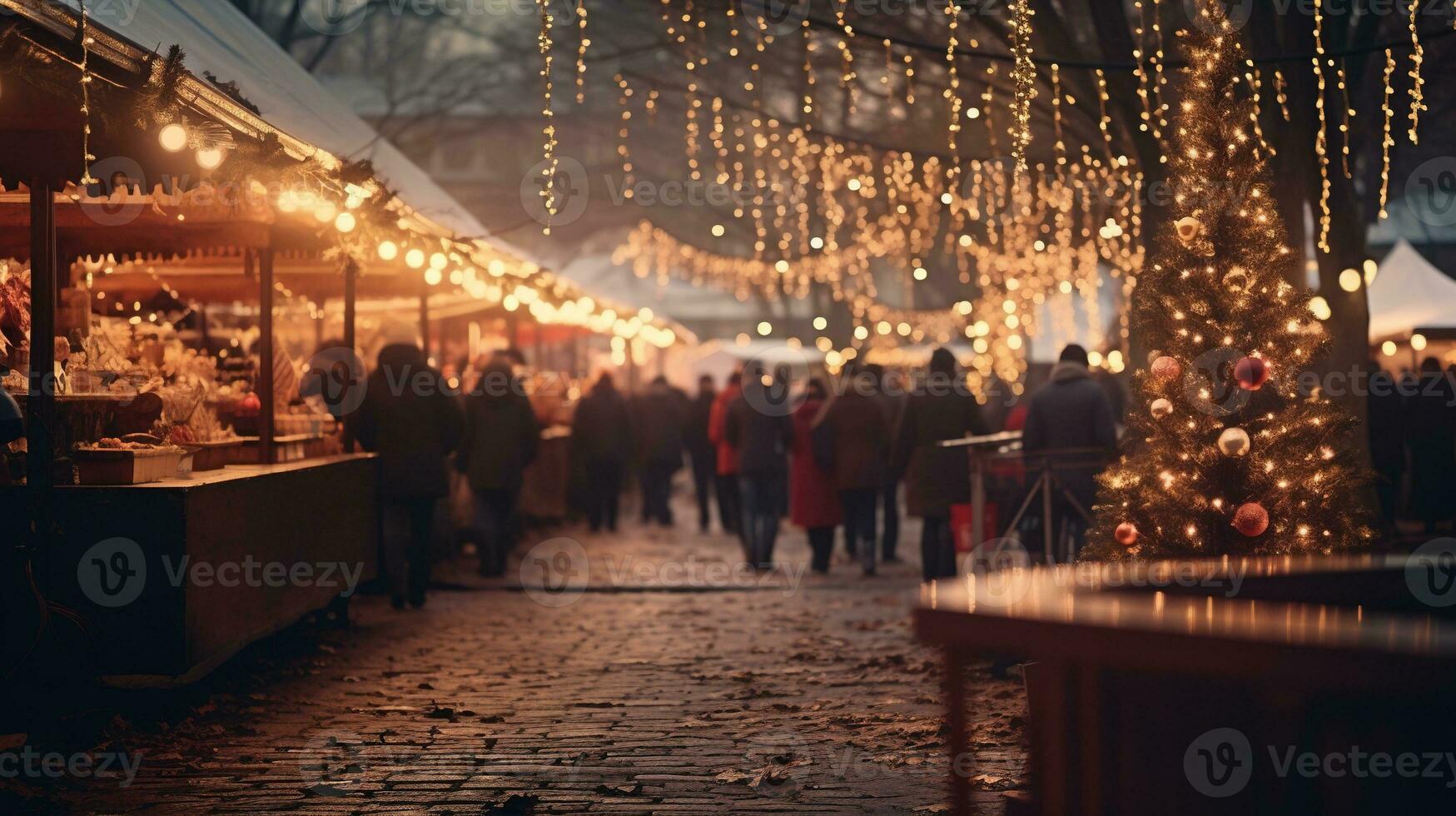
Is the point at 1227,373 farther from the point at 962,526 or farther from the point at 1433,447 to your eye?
the point at 1433,447

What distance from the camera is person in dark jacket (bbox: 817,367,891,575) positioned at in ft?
51.3

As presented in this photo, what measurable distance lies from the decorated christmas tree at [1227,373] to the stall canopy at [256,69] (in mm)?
5143

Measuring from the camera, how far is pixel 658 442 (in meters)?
22.1

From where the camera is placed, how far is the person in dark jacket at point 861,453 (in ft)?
51.3

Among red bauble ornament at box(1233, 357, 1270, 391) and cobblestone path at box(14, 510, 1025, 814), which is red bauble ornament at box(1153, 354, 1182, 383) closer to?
red bauble ornament at box(1233, 357, 1270, 391)

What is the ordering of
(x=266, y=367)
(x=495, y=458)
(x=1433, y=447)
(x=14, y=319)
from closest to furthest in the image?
(x=14, y=319) → (x=266, y=367) → (x=495, y=458) → (x=1433, y=447)

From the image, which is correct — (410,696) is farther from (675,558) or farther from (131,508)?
(675,558)

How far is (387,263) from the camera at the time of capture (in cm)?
1409

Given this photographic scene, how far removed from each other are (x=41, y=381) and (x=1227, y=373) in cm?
580

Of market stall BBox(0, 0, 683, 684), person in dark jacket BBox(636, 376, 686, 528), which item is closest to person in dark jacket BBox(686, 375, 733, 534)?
person in dark jacket BBox(636, 376, 686, 528)

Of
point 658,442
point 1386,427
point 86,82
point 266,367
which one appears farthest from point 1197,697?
point 658,442

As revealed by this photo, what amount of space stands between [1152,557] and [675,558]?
32.3 feet

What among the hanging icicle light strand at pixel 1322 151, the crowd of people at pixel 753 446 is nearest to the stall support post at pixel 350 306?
the crowd of people at pixel 753 446

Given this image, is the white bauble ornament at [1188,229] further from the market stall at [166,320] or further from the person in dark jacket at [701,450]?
the person in dark jacket at [701,450]
